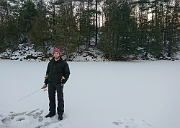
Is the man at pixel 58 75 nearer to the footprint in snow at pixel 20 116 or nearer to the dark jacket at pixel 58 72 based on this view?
the dark jacket at pixel 58 72

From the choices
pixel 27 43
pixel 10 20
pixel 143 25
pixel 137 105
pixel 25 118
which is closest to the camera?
pixel 25 118

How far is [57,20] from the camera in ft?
82.0

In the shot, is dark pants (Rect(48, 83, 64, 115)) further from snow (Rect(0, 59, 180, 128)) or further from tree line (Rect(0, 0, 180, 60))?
tree line (Rect(0, 0, 180, 60))

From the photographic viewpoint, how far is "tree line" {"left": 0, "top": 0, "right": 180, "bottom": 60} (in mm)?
24203

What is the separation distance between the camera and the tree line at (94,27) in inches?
953

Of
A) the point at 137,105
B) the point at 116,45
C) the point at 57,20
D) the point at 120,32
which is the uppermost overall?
the point at 57,20

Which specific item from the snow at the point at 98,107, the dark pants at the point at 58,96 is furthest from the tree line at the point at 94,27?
the dark pants at the point at 58,96

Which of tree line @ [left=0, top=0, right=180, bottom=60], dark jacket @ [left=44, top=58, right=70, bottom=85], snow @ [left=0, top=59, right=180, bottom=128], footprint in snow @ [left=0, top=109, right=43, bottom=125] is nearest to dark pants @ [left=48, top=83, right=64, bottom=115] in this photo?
dark jacket @ [left=44, top=58, right=70, bottom=85]

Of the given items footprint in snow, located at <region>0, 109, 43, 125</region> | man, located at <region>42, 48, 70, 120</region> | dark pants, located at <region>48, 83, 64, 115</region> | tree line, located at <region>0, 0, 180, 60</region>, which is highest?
tree line, located at <region>0, 0, 180, 60</region>

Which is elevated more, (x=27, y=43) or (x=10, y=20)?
(x=10, y=20)

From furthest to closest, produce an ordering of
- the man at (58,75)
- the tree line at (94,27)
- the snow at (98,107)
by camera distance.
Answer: the tree line at (94,27)
the man at (58,75)
the snow at (98,107)

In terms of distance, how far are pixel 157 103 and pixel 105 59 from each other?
726 inches

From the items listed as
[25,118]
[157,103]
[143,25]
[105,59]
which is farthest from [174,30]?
[25,118]

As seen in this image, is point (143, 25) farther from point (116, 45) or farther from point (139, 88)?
point (139, 88)
